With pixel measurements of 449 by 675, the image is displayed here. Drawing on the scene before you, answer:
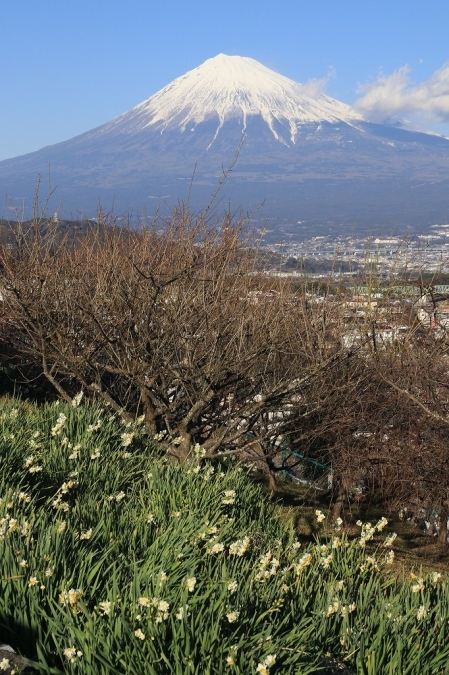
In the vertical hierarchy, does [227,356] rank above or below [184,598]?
A: below

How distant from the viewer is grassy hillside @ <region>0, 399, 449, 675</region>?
3219 mm

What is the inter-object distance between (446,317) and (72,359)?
645cm

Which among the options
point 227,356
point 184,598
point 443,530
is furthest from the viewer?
point 443,530

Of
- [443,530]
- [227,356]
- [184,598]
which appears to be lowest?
[443,530]

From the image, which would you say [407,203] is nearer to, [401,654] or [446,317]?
[446,317]

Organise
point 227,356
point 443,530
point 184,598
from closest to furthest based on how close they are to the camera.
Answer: point 184,598 → point 227,356 → point 443,530

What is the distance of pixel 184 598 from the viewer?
135 inches

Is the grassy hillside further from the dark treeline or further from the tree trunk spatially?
the tree trunk

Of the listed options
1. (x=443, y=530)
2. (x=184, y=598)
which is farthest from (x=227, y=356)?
(x=443, y=530)

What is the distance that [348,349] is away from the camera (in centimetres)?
1335

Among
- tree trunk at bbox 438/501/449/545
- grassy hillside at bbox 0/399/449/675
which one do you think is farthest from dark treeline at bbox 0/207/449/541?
grassy hillside at bbox 0/399/449/675

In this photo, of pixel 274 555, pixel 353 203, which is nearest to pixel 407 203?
pixel 353 203

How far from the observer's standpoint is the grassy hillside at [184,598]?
322cm

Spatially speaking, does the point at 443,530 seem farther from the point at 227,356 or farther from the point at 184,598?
the point at 184,598
